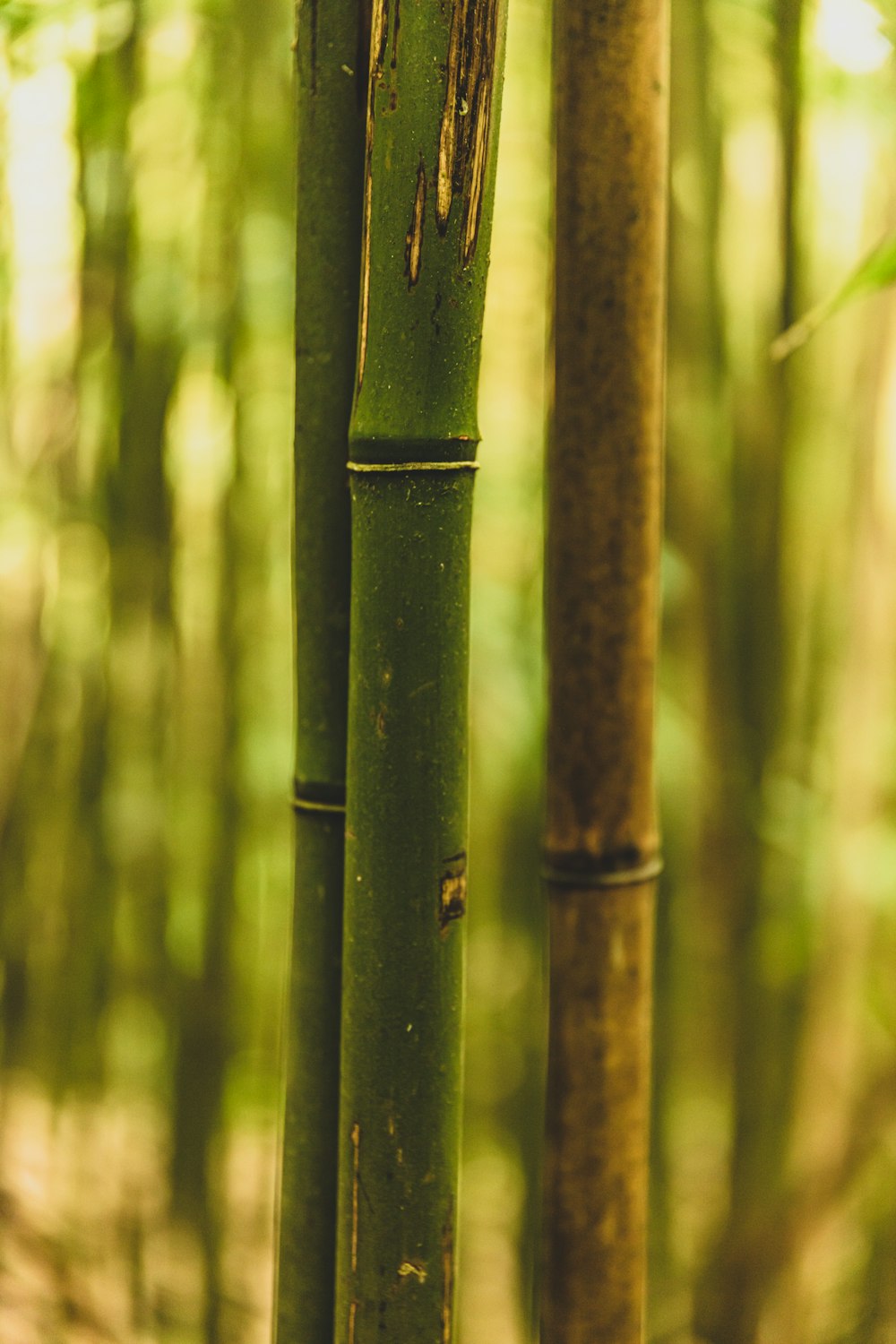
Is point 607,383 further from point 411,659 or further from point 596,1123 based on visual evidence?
point 596,1123

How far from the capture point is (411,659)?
507 mm

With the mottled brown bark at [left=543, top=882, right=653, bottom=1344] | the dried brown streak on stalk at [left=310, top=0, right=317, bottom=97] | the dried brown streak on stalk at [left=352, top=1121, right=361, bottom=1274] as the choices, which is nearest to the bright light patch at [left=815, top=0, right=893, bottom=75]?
the dried brown streak on stalk at [left=310, top=0, right=317, bottom=97]

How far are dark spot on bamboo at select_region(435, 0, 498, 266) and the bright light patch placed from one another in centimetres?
87

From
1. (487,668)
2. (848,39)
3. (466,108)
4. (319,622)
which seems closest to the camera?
(466,108)

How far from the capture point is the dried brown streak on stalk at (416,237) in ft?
1.56

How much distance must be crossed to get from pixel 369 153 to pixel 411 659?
0.71ft

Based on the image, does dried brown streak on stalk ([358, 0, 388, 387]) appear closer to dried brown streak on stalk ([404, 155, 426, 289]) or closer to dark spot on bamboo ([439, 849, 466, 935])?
dried brown streak on stalk ([404, 155, 426, 289])

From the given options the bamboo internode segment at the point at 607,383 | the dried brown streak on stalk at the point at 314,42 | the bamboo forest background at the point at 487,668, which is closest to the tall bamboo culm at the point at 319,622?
the dried brown streak on stalk at the point at 314,42

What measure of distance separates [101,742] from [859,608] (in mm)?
938

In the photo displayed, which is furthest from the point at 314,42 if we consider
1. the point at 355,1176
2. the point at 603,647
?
Result: the point at 355,1176

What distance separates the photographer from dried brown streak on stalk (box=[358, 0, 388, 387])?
482mm

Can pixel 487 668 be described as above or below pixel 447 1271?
above

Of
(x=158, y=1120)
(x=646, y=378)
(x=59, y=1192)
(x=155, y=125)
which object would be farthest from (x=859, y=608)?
(x=59, y=1192)

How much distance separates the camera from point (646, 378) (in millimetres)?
621
